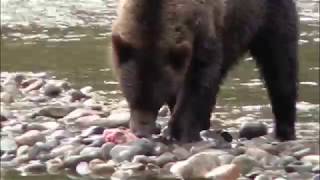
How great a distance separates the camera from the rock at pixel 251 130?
920 cm

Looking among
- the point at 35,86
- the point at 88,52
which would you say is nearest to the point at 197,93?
the point at 35,86

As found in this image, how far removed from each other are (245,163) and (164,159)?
1.94 feet

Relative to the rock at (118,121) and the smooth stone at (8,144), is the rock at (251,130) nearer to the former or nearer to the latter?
the rock at (118,121)

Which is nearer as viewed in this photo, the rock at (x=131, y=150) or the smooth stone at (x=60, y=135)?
the rock at (x=131, y=150)

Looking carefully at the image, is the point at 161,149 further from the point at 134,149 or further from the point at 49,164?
the point at 49,164

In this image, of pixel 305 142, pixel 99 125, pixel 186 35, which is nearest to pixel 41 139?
pixel 99 125

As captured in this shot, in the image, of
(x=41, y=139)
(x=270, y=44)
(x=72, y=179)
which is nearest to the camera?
(x=72, y=179)

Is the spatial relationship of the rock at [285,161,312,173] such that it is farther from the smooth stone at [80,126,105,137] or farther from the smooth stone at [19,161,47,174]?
the smooth stone at [80,126,105,137]

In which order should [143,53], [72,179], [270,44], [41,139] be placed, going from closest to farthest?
[72,179] → [143,53] → [41,139] → [270,44]

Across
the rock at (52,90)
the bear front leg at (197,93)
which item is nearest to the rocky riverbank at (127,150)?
the bear front leg at (197,93)

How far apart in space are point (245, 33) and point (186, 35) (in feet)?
3.26

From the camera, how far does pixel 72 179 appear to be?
7.48 metres

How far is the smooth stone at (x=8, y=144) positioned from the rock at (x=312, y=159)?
85.3 inches

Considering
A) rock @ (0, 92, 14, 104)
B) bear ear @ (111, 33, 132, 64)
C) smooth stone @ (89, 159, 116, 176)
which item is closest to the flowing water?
smooth stone @ (89, 159, 116, 176)
